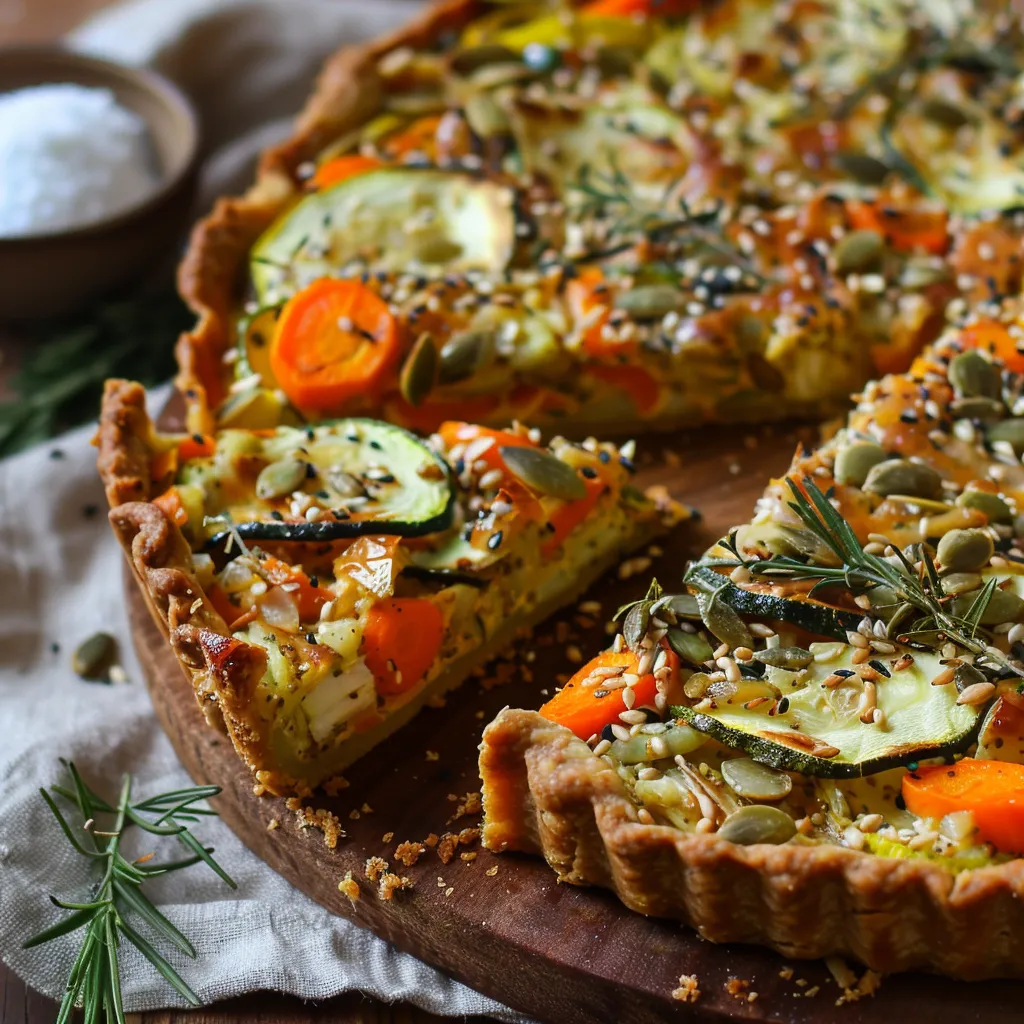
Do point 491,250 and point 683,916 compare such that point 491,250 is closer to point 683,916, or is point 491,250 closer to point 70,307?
point 70,307

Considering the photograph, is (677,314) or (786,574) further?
(677,314)

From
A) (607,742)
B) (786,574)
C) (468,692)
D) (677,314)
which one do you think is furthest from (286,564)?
(677,314)

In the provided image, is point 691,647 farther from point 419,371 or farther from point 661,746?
point 419,371

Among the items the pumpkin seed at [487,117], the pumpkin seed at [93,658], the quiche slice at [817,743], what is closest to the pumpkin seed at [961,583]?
the quiche slice at [817,743]

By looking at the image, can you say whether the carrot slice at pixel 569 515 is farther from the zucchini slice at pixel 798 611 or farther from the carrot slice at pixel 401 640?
the zucchini slice at pixel 798 611

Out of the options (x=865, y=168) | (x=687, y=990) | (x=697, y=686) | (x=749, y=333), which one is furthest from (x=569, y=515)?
(x=865, y=168)
